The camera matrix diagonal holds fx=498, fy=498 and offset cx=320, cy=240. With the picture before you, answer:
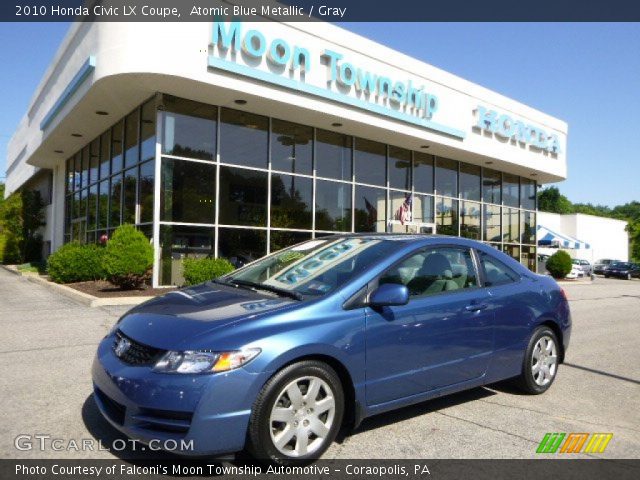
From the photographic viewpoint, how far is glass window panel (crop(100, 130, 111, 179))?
56.4 feet

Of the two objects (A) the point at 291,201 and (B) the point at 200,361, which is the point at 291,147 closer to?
(A) the point at 291,201

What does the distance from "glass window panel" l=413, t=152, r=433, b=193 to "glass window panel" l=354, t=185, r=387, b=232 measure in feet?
6.74

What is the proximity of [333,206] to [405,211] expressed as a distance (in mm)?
3687

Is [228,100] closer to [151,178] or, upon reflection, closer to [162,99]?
[162,99]

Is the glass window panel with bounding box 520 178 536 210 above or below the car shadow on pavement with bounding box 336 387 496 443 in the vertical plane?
above

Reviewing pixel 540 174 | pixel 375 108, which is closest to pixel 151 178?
pixel 375 108

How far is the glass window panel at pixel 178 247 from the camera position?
1310 centimetres

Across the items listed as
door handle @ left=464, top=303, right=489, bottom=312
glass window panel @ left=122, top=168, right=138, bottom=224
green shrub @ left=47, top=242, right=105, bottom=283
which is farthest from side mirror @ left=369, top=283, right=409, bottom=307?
green shrub @ left=47, top=242, right=105, bottom=283

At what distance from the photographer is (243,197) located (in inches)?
575

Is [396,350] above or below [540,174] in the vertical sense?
below

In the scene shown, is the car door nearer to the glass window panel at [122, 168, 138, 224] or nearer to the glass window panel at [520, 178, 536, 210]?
the glass window panel at [122, 168, 138, 224]

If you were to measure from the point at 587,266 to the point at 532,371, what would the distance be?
34.7m

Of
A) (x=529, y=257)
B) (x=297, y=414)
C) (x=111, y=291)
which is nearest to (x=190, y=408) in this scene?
(x=297, y=414)

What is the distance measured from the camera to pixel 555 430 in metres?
4.01
